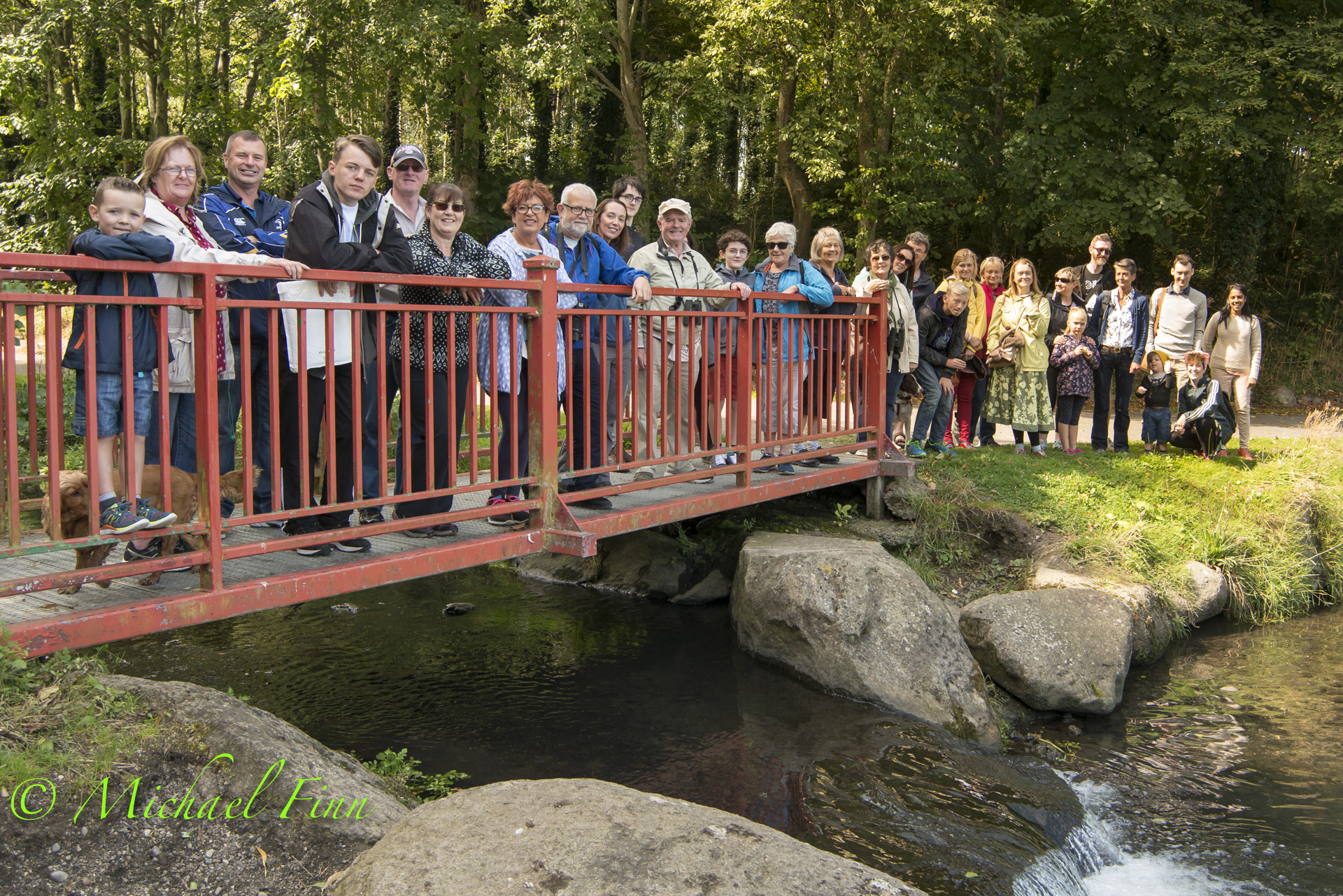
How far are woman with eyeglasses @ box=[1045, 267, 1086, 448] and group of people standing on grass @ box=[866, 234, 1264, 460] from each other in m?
0.01

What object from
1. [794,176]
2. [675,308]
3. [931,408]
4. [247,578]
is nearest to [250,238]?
[247,578]

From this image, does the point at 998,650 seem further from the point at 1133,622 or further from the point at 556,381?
the point at 556,381

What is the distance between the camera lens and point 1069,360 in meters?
9.66

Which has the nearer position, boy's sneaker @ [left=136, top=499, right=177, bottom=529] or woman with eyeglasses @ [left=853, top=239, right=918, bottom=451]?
boy's sneaker @ [left=136, top=499, right=177, bottom=529]

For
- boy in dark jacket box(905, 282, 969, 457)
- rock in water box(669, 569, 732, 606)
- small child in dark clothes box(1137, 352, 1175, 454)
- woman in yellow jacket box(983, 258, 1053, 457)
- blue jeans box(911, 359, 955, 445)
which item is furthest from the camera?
small child in dark clothes box(1137, 352, 1175, 454)

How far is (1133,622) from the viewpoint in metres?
7.21

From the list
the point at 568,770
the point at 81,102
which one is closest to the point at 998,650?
the point at 568,770

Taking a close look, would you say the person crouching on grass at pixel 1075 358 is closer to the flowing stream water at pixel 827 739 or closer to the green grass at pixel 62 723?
the flowing stream water at pixel 827 739

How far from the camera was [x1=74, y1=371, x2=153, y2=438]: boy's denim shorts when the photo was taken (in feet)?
12.6

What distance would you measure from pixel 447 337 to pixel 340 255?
0.57 meters

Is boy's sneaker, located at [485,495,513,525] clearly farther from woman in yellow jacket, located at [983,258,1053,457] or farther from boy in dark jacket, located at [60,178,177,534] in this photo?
woman in yellow jacket, located at [983,258,1053,457]

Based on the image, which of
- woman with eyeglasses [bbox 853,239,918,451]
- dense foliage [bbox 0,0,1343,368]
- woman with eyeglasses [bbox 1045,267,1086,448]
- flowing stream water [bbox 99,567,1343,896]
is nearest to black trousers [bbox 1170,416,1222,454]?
woman with eyeglasses [bbox 1045,267,1086,448]

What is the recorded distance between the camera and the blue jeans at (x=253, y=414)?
4.55 meters

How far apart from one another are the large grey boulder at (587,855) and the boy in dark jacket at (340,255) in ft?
6.09
